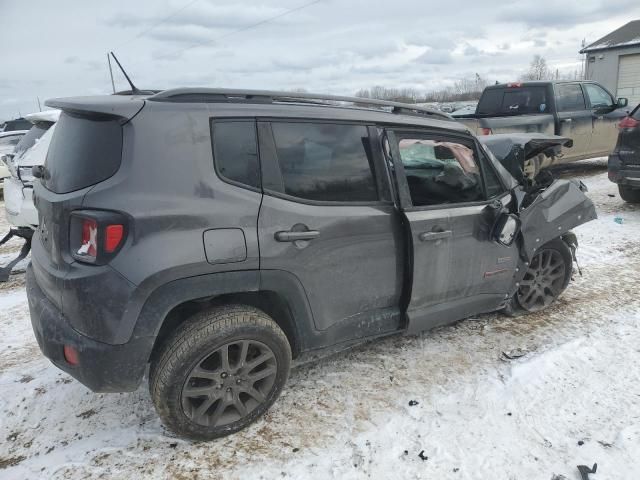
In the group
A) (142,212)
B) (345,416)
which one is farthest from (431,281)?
(142,212)

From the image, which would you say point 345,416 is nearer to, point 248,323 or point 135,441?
point 248,323

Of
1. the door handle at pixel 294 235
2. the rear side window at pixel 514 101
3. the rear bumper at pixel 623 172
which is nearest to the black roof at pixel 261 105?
the door handle at pixel 294 235

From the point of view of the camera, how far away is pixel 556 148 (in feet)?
15.3

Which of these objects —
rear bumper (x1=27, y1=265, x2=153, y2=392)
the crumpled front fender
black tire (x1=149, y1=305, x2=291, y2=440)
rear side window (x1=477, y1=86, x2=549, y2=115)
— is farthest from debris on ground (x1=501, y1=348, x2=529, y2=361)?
rear side window (x1=477, y1=86, x2=549, y2=115)

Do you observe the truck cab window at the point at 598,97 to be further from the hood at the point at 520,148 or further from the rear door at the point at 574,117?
the hood at the point at 520,148

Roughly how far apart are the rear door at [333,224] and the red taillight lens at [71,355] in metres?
1.02

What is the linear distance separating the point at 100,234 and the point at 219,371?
0.95 metres

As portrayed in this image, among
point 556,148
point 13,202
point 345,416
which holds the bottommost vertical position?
point 345,416

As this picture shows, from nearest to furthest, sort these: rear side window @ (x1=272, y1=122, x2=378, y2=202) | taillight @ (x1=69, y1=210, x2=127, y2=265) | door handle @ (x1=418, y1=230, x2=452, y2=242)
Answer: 1. taillight @ (x1=69, y1=210, x2=127, y2=265)
2. rear side window @ (x1=272, y1=122, x2=378, y2=202)
3. door handle @ (x1=418, y1=230, x2=452, y2=242)

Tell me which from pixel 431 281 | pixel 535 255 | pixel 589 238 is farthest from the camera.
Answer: pixel 589 238

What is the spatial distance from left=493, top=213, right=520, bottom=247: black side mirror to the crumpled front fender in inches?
5.8

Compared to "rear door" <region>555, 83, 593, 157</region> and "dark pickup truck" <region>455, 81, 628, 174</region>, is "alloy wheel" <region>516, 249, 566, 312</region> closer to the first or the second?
"dark pickup truck" <region>455, 81, 628, 174</region>

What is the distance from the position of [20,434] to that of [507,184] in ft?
11.9

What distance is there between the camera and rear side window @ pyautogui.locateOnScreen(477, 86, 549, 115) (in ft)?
30.7
